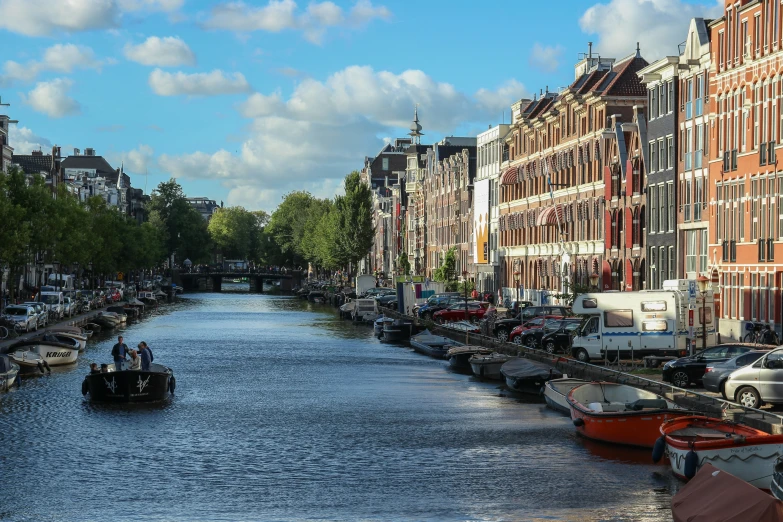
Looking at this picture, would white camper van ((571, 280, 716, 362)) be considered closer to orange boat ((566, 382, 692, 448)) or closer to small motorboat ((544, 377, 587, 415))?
small motorboat ((544, 377, 587, 415))

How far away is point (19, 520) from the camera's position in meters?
28.8

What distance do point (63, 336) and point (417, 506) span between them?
153 feet

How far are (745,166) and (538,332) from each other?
14.0 m

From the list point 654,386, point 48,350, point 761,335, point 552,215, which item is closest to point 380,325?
point 552,215

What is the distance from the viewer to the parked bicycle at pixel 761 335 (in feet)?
187

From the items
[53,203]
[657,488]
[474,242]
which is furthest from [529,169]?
[657,488]

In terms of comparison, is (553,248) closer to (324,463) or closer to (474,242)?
(474,242)

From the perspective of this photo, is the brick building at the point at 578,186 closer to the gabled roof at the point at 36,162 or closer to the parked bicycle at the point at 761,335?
the parked bicycle at the point at 761,335

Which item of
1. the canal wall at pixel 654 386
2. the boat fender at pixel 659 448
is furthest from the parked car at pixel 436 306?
the boat fender at pixel 659 448

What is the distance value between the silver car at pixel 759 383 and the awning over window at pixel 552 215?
6184cm

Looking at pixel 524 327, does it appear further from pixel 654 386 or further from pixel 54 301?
pixel 54 301

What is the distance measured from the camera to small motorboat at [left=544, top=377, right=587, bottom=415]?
47.5 m

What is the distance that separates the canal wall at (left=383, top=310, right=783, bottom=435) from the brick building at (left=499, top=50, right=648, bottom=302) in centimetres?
1648

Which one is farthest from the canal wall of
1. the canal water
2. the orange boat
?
the canal water
